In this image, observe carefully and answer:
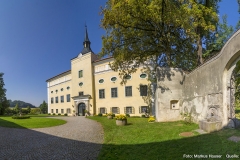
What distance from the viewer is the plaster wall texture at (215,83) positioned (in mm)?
6984

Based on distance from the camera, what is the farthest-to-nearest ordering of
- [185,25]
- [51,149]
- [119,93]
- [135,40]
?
[119,93], [135,40], [185,25], [51,149]

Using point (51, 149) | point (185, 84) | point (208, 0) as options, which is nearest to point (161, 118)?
point (185, 84)

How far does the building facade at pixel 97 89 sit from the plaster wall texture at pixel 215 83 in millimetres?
11850

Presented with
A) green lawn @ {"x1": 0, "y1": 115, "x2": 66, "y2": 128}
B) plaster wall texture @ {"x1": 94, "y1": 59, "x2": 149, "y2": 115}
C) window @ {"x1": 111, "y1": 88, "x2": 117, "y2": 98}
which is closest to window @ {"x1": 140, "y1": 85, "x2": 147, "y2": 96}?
plaster wall texture @ {"x1": 94, "y1": 59, "x2": 149, "y2": 115}

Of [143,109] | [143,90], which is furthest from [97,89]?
[143,109]

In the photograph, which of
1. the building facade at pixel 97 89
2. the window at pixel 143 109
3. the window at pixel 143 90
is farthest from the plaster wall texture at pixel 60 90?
the window at pixel 143 90

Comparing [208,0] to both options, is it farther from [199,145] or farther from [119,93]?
[119,93]

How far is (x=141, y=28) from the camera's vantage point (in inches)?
524

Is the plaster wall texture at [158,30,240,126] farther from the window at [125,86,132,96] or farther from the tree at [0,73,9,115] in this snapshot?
the tree at [0,73,9,115]

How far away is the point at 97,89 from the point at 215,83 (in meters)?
21.4

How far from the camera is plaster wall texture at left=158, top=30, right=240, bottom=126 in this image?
6984 mm

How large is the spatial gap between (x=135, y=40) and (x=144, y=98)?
10334 mm

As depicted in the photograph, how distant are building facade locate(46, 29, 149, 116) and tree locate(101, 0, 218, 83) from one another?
308 inches

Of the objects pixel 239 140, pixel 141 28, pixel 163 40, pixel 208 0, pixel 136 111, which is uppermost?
pixel 208 0
